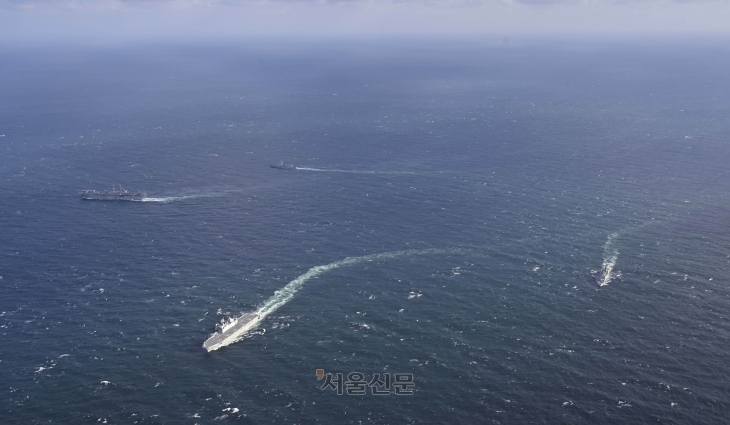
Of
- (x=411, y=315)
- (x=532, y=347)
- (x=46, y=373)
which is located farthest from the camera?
(x=411, y=315)

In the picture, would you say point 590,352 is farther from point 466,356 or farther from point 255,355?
point 255,355

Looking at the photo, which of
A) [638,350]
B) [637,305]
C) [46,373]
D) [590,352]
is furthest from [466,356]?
[46,373]

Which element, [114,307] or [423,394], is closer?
[423,394]

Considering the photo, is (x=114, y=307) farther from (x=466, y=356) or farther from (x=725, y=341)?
(x=725, y=341)

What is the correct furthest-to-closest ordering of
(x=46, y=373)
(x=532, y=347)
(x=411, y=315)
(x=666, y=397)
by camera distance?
(x=411, y=315)
(x=532, y=347)
(x=46, y=373)
(x=666, y=397)

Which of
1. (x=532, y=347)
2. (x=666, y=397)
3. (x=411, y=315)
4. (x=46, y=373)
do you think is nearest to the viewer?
(x=666, y=397)

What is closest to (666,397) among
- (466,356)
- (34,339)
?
(466,356)
